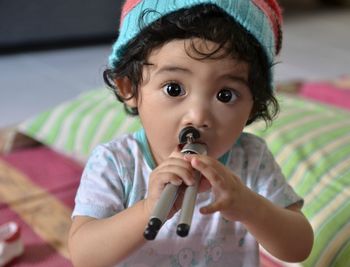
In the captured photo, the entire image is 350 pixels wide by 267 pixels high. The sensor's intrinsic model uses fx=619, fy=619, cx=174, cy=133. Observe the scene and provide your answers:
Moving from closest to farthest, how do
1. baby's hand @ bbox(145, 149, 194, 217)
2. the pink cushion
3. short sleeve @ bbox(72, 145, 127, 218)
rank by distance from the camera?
baby's hand @ bbox(145, 149, 194, 217) < short sleeve @ bbox(72, 145, 127, 218) < the pink cushion

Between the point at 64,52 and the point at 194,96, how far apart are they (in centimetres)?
183

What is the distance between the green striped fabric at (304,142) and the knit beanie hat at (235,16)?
1.05 ft

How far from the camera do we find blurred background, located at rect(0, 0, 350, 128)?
1.89m

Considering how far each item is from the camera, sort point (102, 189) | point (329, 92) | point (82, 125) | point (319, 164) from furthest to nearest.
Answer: point (329, 92)
point (82, 125)
point (319, 164)
point (102, 189)

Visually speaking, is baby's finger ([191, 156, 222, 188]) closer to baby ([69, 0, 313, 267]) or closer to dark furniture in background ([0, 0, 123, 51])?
baby ([69, 0, 313, 267])

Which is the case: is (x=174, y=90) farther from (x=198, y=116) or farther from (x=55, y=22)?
(x=55, y=22)

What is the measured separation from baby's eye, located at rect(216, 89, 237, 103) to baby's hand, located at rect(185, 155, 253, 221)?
69 mm

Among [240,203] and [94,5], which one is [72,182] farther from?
[94,5]

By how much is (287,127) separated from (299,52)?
4.88 feet

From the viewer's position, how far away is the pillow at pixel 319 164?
842 millimetres

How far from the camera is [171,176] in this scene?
0.53 metres

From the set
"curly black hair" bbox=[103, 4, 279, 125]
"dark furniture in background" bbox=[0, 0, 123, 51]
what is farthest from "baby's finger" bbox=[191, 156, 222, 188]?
"dark furniture in background" bbox=[0, 0, 123, 51]

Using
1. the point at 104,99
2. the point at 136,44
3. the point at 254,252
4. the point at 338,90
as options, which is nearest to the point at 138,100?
the point at 136,44

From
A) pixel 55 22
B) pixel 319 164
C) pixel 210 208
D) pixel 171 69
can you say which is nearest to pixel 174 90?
pixel 171 69
